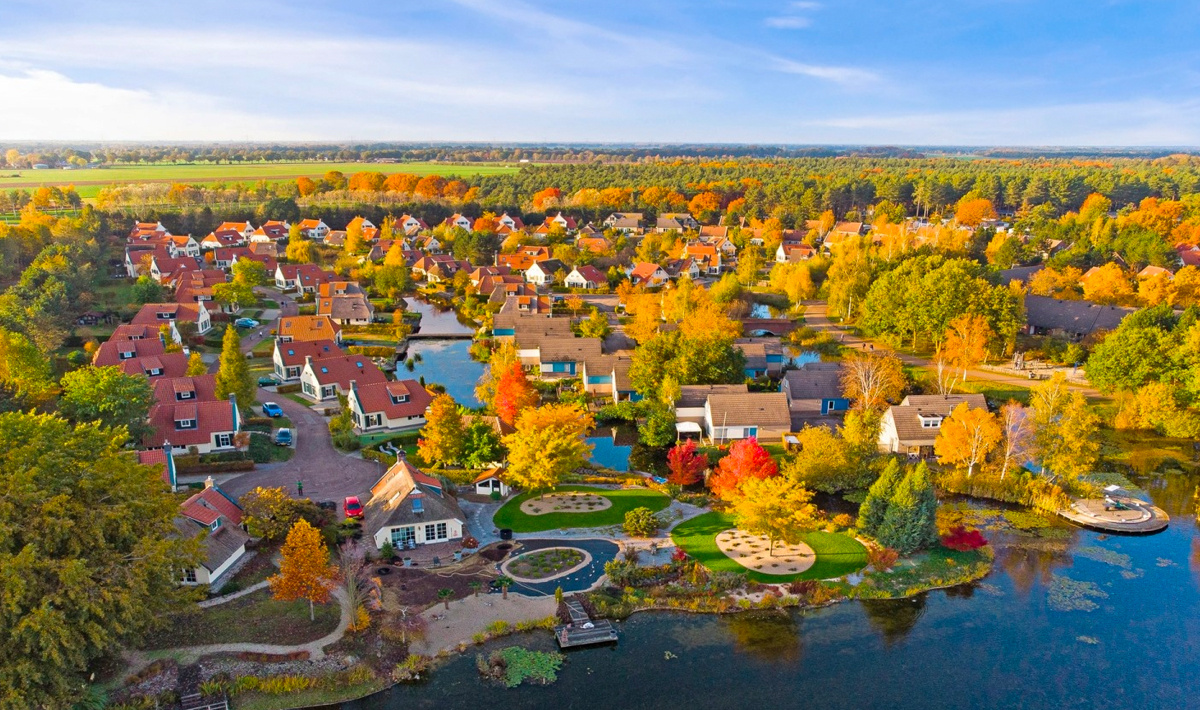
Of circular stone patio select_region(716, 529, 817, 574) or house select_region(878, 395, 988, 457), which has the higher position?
house select_region(878, 395, 988, 457)

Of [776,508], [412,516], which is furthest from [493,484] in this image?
[776,508]

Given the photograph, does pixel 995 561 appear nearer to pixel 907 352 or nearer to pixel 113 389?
pixel 907 352

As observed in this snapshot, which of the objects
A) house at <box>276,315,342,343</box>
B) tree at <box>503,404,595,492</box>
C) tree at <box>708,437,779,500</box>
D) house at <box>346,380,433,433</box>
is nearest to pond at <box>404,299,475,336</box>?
house at <box>276,315,342,343</box>

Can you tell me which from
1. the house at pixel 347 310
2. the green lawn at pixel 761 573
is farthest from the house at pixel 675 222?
the green lawn at pixel 761 573

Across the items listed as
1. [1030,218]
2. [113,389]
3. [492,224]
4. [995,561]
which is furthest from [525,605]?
[1030,218]

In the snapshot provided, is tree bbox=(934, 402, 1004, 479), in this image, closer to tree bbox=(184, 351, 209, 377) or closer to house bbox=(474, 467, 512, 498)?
house bbox=(474, 467, 512, 498)

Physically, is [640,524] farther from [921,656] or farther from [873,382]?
[873,382]

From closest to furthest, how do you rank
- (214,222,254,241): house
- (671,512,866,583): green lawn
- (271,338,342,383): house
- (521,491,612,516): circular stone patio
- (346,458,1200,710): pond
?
1. (346,458,1200,710): pond
2. (671,512,866,583): green lawn
3. (521,491,612,516): circular stone patio
4. (271,338,342,383): house
5. (214,222,254,241): house
